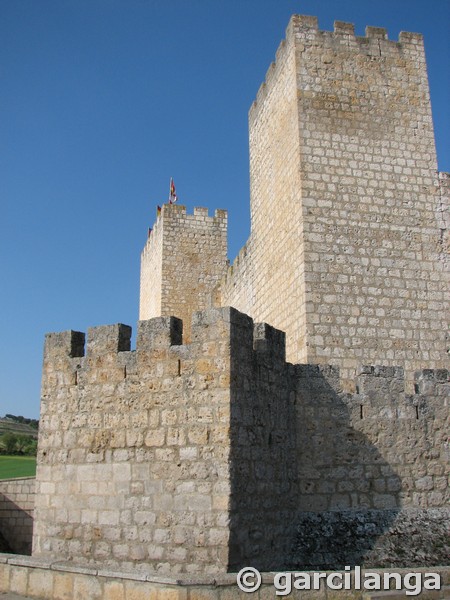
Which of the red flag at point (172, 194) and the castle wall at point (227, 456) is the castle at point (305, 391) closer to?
the castle wall at point (227, 456)

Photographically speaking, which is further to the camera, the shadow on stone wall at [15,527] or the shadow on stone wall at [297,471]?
the shadow on stone wall at [15,527]

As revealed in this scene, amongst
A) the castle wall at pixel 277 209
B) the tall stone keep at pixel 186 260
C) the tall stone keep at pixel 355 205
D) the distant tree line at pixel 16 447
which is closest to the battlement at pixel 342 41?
the tall stone keep at pixel 355 205

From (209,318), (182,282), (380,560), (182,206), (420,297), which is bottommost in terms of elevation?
(380,560)

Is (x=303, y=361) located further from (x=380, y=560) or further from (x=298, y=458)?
(x=380, y=560)

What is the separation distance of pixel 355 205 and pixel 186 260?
9.66 metres

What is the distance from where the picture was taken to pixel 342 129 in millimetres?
10398

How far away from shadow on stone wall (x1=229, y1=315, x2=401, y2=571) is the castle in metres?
0.02

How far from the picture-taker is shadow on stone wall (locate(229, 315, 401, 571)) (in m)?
5.69

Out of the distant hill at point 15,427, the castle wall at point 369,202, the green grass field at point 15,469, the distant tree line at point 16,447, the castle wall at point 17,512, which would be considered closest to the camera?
the castle wall at point 369,202

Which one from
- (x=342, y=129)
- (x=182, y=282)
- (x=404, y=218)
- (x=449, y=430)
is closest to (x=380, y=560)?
(x=449, y=430)

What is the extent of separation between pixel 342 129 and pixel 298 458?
19.2 ft

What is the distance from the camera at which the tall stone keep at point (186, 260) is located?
1883cm

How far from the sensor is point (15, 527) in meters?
15.2

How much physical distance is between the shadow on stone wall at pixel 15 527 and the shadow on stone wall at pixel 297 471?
10368 mm
